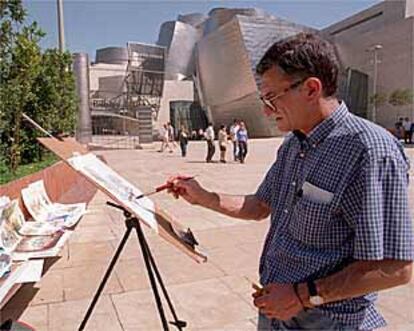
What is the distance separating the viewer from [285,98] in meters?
1.45

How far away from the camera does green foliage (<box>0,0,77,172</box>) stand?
22.5 ft

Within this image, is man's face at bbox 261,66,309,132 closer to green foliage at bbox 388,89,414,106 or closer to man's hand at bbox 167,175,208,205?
man's hand at bbox 167,175,208,205

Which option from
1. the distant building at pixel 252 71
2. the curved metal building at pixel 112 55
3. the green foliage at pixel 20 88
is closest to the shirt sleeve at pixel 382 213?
the green foliage at pixel 20 88

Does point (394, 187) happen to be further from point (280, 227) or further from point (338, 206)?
point (280, 227)

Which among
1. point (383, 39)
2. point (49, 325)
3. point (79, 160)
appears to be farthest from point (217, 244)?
point (383, 39)

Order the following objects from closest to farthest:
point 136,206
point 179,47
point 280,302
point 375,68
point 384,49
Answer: point 280,302 < point 136,206 < point 375,68 < point 384,49 < point 179,47

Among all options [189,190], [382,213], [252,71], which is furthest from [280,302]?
[252,71]

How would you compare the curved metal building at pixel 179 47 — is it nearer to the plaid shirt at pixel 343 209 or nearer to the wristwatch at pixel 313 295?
the plaid shirt at pixel 343 209

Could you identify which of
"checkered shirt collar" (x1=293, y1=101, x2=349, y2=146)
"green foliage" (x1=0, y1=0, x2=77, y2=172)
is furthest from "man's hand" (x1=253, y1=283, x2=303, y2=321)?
"green foliage" (x1=0, y1=0, x2=77, y2=172)

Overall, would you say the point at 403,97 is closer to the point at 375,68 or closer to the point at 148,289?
the point at 375,68

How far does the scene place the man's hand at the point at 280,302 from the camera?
135 cm

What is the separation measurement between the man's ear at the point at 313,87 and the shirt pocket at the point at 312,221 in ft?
1.04

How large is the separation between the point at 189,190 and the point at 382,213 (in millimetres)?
979

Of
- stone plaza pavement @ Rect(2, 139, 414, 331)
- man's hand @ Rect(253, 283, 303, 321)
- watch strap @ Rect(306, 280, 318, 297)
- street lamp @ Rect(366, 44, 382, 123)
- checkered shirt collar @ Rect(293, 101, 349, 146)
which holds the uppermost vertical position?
street lamp @ Rect(366, 44, 382, 123)
